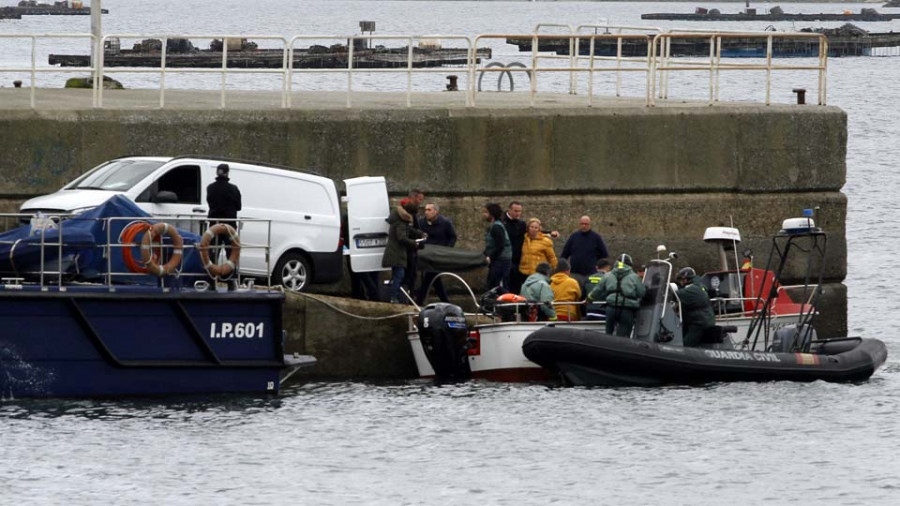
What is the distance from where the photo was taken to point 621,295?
1978cm

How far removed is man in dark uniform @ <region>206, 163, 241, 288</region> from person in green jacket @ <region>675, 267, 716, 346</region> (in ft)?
17.6

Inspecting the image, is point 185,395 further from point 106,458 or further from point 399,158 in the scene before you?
point 399,158

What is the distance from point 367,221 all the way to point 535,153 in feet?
9.29

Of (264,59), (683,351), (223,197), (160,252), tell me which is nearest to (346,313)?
(223,197)

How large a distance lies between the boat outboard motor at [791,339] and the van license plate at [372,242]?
4.93 meters

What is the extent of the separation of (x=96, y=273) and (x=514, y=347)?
16.1 ft

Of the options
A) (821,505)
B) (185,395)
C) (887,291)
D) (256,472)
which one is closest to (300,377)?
(185,395)

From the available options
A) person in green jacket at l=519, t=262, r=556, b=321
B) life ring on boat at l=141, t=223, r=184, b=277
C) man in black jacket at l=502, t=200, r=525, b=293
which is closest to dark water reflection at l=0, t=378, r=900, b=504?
person in green jacket at l=519, t=262, r=556, b=321

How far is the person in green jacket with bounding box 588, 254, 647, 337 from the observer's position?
19734 mm

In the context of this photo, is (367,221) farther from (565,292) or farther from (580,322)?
(580,322)

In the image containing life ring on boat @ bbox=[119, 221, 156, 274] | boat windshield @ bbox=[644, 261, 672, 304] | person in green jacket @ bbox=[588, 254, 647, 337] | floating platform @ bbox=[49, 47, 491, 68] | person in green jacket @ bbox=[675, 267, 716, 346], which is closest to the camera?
life ring on boat @ bbox=[119, 221, 156, 274]

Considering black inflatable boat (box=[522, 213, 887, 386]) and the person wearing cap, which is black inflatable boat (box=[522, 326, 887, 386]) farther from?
the person wearing cap

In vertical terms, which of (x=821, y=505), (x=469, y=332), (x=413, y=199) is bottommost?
(x=821, y=505)

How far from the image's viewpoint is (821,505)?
15852 mm
